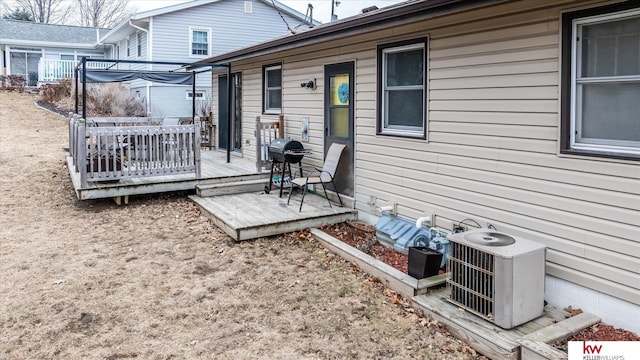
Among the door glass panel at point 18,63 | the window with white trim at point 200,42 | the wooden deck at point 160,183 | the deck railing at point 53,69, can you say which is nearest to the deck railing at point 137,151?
the wooden deck at point 160,183

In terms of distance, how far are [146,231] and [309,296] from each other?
3056mm

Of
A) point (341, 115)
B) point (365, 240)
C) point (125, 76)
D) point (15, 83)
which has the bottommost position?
point (365, 240)

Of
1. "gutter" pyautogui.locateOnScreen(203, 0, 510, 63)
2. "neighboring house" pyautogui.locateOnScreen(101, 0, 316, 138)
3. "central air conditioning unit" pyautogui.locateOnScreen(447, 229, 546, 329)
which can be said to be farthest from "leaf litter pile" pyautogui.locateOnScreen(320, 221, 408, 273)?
"neighboring house" pyautogui.locateOnScreen(101, 0, 316, 138)

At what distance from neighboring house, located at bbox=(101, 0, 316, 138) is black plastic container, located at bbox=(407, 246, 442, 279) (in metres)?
15.6

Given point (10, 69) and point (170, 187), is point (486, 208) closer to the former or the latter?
point (170, 187)

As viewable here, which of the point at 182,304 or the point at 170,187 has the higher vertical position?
the point at 170,187

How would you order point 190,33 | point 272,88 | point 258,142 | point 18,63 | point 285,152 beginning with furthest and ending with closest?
1. point 18,63
2. point 190,33
3. point 272,88
4. point 258,142
5. point 285,152

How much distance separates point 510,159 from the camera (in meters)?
4.36

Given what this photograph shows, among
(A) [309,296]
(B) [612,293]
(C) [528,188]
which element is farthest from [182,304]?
(B) [612,293]

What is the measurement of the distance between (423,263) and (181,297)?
226 cm

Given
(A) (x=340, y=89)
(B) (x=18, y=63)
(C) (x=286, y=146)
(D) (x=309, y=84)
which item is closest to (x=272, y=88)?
(D) (x=309, y=84)

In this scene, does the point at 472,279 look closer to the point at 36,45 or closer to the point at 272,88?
the point at 272,88

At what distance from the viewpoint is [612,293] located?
3.57 m

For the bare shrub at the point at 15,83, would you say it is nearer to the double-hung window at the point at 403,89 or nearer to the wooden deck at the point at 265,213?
the wooden deck at the point at 265,213
